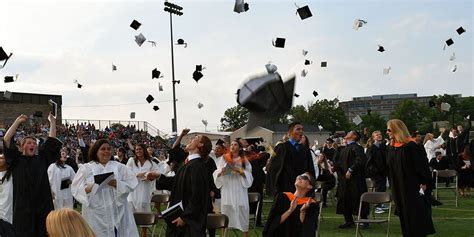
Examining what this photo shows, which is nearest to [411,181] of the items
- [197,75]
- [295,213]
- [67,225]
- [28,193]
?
[295,213]

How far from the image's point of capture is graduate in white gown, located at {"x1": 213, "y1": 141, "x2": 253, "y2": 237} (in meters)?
11.5

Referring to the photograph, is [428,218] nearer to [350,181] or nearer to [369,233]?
[369,233]

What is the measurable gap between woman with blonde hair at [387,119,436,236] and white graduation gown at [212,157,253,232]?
9.52ft

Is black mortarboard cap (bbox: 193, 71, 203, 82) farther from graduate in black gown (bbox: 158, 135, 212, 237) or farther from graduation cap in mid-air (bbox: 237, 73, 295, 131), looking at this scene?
graduation cap in mid-air (bbox: 237, 73, 295, 131)

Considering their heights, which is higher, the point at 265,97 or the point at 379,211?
the point at 265,97

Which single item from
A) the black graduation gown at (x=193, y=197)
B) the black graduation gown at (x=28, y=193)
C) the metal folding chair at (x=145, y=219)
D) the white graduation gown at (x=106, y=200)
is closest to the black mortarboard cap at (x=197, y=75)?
the metal folding chair at (x=145, y=219)

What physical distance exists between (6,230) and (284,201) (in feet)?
11.9

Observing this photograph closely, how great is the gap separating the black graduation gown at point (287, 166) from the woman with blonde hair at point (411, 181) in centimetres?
145

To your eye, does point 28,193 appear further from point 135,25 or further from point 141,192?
point 135,25

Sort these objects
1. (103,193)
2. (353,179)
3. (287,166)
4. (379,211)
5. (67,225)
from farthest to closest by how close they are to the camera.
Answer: (379,211), (353,179), (287,166), (103,193), (67,225)

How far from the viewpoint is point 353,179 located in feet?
45.3

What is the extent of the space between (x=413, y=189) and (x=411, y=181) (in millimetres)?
126

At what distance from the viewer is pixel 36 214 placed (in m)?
8.39

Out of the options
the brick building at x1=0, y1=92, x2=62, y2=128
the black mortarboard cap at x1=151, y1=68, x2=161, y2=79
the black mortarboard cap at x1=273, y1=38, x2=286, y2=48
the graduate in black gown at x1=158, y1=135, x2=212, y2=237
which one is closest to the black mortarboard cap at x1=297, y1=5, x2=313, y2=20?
the black mortarboard cap at x1=273, y1=38, x2=286, y2=48
